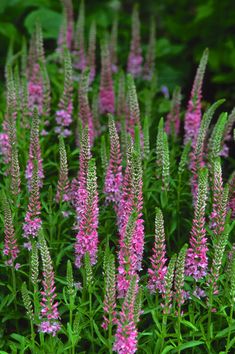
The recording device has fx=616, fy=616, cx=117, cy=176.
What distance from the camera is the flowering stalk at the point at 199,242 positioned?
3.75 metres

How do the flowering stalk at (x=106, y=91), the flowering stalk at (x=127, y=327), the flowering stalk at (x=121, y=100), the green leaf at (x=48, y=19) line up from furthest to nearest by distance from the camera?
1. the green leaf at (x=48, y=19)
2. the flowering stalk at (x=106, y=91)
3. the flowering stalk at (x=121, y=100)
4. the flowering stalk at (x=127, y=327)

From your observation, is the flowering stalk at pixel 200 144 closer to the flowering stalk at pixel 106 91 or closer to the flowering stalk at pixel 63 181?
the flowering stalk at pixel 63 181

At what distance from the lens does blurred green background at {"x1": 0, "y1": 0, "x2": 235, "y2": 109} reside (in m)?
8.53

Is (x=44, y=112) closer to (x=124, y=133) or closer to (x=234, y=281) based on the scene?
(x=124, y=133)

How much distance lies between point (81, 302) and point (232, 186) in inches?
57.5

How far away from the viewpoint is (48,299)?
3.62 meters

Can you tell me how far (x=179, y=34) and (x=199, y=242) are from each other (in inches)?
245

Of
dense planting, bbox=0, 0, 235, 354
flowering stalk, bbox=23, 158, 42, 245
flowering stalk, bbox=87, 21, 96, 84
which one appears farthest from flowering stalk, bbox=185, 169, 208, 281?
flowering stalk, bbox=87, 21, 96, 84

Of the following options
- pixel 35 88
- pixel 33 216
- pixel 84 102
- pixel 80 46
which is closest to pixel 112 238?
pixel 33 216

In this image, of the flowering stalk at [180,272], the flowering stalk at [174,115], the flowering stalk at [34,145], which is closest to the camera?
the flowering stalk at [180,272]

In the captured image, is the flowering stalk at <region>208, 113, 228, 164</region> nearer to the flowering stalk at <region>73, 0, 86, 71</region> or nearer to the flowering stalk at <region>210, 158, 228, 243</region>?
the flowering stalk at <region>210, 158, 228, 243</region>

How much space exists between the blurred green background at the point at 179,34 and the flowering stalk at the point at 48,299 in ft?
17.0

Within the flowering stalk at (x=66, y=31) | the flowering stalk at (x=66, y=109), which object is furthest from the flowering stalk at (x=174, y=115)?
the flowering stalk at (x=66, y=31)

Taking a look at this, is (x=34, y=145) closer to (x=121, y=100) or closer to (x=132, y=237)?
(x=132, y=237)
